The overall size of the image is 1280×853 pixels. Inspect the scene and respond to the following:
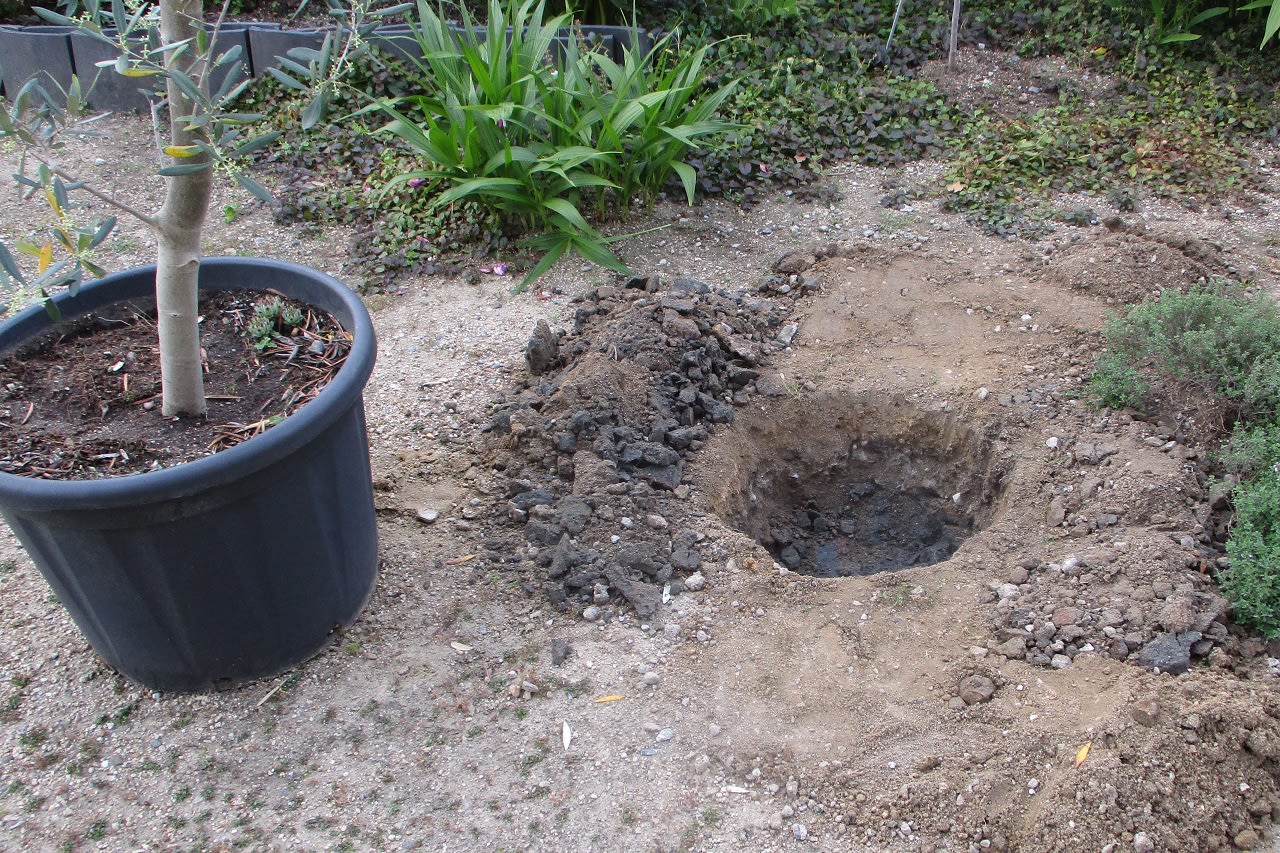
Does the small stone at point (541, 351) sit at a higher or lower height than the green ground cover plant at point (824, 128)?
lower

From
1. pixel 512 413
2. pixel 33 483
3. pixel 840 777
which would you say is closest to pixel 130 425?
pixel 33 483

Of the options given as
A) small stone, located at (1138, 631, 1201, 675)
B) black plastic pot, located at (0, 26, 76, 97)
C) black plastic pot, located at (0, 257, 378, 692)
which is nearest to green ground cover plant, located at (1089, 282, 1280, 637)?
small stone, located at (1138, 631, 1201, 675)

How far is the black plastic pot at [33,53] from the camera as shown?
16.7 ft

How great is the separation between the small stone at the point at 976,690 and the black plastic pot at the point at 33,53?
5.05 m

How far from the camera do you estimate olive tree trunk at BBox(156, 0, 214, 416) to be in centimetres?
201

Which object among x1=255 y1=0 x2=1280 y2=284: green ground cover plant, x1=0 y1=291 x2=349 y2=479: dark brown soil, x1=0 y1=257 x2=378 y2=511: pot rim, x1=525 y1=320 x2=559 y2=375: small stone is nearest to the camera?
x1=0 y1=257 x2=378 y2=511: pot rim

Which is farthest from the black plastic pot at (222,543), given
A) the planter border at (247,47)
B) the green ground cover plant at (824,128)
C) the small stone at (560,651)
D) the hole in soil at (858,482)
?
the planter border at (247,47)

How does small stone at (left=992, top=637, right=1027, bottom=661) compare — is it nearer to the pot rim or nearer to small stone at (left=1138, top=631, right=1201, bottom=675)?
small stone at (left=1138, top=631, right=1201, bottom=675)

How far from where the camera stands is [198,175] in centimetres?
211

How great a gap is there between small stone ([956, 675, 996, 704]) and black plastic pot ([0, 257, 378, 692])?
1.44 meters

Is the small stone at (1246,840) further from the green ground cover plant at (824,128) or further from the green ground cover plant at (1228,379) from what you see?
the green ground cover plant at (824,128)

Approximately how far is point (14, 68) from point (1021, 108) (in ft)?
16.5

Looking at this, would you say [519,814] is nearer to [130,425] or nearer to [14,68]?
[130,425]

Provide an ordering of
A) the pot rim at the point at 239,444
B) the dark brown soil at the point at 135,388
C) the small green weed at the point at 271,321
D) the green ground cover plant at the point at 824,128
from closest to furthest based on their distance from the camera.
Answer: the pot rim at the point at 239,444, the dark brown soil at the point at 135,388, the small green weed at the point at 271,321, the green ground cover plant at the point at 824,128
